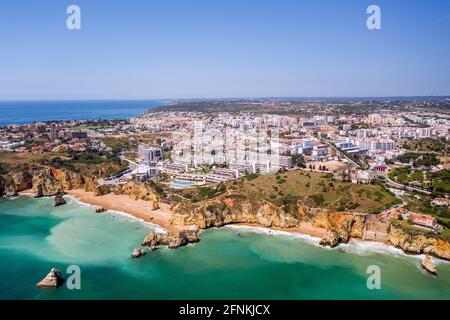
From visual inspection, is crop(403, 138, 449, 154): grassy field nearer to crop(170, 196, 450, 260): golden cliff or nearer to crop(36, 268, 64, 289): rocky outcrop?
crop(170, 196, 450, 260): golden cliff

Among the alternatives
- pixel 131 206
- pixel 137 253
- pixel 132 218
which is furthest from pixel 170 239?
pixel 131 206

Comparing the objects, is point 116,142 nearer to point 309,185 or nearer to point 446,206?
point 309,185

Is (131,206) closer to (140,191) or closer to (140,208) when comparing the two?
(140,208)

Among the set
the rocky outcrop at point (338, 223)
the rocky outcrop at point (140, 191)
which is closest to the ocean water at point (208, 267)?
the rocky outcrop at point (338, 223)

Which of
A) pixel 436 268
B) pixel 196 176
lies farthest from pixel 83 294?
pixel 196 176

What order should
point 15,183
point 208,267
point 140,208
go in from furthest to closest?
point 15,183, point 140,208, point 208,267

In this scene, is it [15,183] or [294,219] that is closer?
[294,219]

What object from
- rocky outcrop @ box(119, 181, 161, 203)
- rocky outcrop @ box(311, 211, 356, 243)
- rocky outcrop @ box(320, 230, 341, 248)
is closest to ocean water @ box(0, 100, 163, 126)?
rocky outcrop @ box(119, 181, 161, 203)
